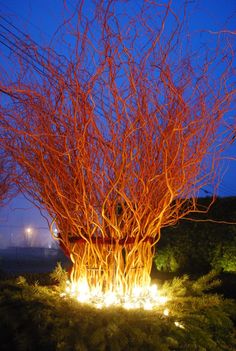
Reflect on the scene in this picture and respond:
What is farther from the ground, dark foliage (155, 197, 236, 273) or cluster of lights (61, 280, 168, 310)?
dark foliage (155, 197, 236, 273)

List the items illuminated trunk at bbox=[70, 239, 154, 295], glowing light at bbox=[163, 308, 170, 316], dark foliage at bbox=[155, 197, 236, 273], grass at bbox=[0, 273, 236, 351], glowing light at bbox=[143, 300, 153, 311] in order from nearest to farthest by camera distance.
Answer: grass at bbox=[0, 273, 236, 351] < glowing light at bbox=[163, 308, 170, 316] < glowing light at bbox=[143, 300, 153, 311] < illuminated trunk at bbox=[70, 239, 154, 295] < dark foliage at bbox=[155, 197, 236, 273]

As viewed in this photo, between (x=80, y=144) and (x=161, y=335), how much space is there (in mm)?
1858

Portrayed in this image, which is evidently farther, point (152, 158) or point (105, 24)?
point (152, 158)

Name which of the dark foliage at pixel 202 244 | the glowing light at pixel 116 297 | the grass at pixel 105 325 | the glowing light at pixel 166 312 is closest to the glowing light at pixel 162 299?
the glowing light at pixel 116 297

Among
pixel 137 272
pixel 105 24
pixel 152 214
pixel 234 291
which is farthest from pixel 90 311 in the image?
pixel 234 291

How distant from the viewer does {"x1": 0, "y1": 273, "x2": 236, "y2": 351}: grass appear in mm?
3090

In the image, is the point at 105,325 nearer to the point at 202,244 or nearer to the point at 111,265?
the point at 111,265

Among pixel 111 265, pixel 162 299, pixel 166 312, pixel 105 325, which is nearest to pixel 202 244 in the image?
pixel 162 299

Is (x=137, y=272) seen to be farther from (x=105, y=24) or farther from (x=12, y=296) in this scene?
(x=105, y=24)

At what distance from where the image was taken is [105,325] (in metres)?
3.29

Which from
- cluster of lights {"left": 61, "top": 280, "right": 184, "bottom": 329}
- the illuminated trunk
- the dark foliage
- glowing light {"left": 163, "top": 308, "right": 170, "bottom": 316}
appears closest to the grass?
glowing light {"left": 163, "top": 308, "right": 170, "bottom": 316}

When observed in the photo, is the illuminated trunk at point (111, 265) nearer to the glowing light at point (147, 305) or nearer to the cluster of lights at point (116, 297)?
the cluster of lights at point (116, 297)

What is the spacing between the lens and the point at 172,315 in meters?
3.70

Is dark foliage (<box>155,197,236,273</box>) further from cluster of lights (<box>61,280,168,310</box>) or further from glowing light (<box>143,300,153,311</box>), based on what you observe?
glowing light (<box>143,300,153,311</box>)
